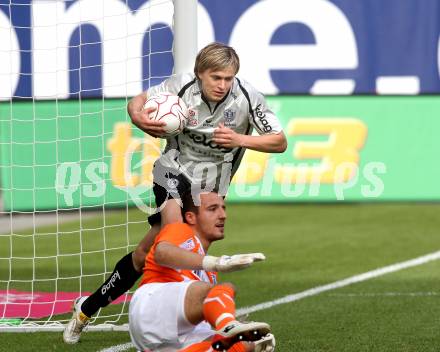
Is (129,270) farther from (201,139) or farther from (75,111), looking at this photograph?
(75,111)

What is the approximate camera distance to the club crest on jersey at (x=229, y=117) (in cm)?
724

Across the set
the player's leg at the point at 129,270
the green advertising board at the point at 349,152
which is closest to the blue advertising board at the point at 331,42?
the green advertising board at the point at 349,152

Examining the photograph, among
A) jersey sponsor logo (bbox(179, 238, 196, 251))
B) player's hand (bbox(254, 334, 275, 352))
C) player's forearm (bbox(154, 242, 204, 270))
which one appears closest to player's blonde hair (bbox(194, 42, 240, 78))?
jersey sponsor logo (bbox(179, 238, 196, 251))

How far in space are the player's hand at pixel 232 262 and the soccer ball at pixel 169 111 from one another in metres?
1.37

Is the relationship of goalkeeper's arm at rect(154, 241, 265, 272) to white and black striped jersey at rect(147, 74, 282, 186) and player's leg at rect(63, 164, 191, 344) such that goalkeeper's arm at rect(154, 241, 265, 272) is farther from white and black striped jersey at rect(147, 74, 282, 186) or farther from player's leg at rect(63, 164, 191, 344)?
white and black striped jersey at rect(147, 74, 282, 186)

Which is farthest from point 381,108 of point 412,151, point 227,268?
point 227,268

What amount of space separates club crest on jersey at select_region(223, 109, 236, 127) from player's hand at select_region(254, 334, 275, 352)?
1.90m

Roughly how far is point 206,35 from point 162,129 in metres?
9.31

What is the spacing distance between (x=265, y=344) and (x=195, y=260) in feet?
1.78

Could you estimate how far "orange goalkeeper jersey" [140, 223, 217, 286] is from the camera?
20.1 feet

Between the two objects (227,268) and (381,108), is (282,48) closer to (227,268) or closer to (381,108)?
(381,108)

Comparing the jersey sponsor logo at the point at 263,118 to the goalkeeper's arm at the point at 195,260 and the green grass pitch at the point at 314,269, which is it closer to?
the green grass pitch at the point at 314,269

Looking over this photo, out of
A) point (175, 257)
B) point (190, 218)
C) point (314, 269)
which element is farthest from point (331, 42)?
point (175, 257)

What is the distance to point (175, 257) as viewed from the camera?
595 cm
